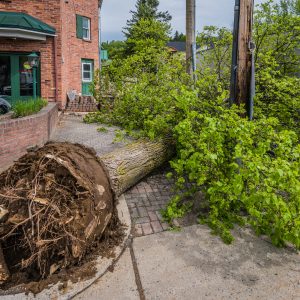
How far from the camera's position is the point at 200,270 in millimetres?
2998

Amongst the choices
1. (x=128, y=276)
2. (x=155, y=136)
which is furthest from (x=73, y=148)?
(x=155, y=136)

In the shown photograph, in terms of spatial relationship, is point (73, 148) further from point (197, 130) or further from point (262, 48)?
point (262, 48)

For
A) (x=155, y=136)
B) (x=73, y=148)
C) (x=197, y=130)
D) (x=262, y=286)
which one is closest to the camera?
(x=262, y=286)

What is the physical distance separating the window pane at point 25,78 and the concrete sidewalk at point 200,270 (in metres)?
10.8

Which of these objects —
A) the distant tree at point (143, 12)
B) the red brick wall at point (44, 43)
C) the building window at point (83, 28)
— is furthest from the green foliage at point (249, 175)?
the distant tree at point (143, 12)

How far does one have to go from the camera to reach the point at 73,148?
3.58 meters

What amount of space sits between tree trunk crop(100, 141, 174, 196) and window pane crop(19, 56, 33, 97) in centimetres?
896

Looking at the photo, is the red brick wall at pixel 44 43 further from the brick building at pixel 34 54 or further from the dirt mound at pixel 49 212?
the dirt mound at pixel 49 212

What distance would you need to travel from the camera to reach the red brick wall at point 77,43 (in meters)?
15.2

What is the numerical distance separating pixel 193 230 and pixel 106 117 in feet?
20.1

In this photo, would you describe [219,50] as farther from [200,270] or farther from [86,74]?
[86,74]

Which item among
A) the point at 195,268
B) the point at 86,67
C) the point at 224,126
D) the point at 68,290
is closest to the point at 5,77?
the point at 86,67

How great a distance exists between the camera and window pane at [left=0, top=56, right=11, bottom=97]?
1213 cm

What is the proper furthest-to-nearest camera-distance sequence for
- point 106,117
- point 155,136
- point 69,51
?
point 69,51 < point 106,117 < point 155,136
